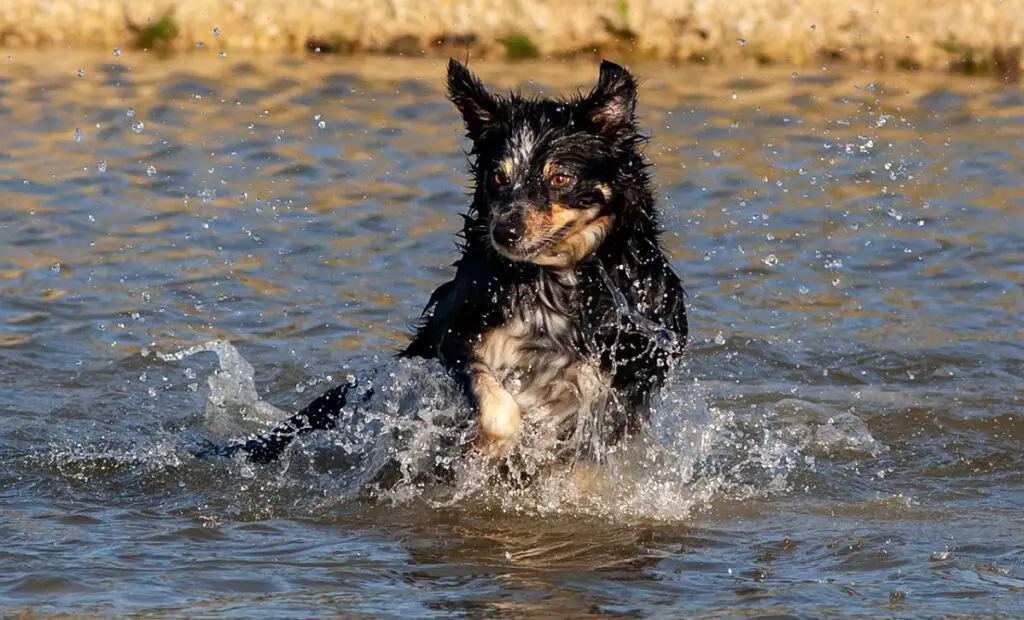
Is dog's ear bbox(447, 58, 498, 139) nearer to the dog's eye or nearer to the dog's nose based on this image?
the dog's eye

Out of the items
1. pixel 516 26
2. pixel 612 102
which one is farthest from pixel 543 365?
pixel 516 26

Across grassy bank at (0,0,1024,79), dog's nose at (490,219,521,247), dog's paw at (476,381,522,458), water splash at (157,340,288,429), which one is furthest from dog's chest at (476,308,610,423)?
grassy bank at (0,0,1024,79)

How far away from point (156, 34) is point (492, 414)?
34.0 ft

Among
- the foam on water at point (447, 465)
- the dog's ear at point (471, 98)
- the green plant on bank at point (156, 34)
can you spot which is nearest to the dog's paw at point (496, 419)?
the foam on water at point (447, 465)

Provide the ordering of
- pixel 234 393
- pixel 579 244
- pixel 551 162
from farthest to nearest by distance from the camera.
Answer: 1. pixel 234 393
2. pixel 579 244
3. pixel 551 162

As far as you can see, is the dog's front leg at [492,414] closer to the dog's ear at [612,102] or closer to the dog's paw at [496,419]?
the dog's paw at [496,419]

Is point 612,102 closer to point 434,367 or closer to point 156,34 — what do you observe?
point 434,367

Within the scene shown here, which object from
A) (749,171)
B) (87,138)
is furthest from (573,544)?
(87,138)

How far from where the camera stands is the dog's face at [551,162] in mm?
5496

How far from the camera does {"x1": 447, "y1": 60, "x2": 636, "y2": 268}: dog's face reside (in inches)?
216

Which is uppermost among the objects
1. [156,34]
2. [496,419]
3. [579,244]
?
[156,34]

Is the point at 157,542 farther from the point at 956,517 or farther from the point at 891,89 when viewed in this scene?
the point at 891,89

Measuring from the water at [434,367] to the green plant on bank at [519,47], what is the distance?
1090 mm

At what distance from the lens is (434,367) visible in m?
6.02
